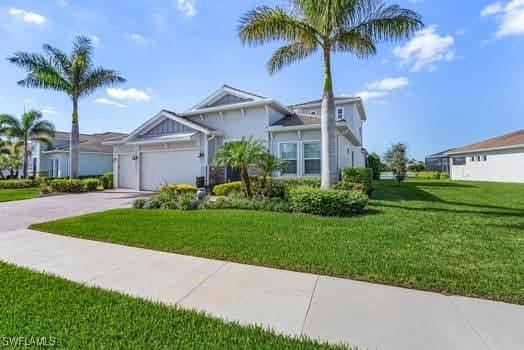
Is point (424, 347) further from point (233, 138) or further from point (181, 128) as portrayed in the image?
point (181, 128)

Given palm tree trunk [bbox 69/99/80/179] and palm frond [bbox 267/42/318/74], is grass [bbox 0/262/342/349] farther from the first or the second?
palm tree trunk [bbox 69/99/80/179]

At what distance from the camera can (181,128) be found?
16156 millimetres

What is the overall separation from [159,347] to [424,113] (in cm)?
3110

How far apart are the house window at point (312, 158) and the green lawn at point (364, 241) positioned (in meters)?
5.12

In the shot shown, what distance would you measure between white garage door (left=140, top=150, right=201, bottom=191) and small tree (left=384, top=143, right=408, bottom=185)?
60.8 feet

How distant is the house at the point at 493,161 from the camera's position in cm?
2198

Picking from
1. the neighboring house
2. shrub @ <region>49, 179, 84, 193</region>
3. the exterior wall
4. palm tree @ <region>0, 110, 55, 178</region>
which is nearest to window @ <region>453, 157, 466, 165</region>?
the exterior wall

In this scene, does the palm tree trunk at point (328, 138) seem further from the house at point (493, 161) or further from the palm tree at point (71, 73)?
the house at point (493, 161)

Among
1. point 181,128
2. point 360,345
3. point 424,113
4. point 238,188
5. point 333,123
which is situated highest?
point 424,113

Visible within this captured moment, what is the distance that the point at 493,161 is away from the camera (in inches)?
957

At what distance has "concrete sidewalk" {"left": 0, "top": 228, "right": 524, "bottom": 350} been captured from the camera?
2.51m

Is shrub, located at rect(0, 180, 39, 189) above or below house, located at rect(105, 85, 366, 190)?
below

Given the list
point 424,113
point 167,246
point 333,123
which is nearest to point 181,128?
point 333,123

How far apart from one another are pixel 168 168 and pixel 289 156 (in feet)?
27.1
